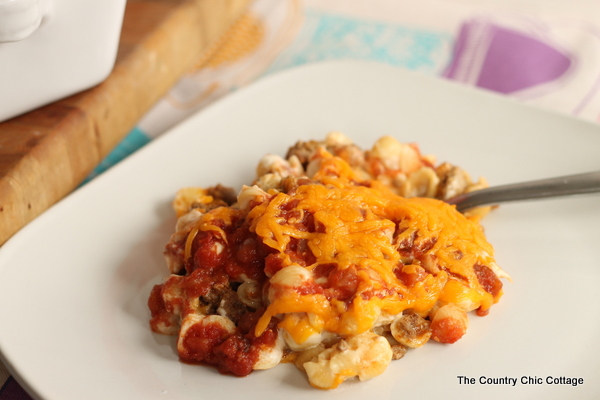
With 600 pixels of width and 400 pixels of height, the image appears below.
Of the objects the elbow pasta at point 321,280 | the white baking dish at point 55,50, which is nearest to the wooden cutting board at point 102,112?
the white baking dish at point 55,50

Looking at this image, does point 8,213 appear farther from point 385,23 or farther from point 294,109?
point 385,23

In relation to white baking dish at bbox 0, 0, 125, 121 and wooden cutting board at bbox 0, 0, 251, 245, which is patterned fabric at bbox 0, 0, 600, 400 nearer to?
wooden cutting board at bbox 0, 0, 251, 245

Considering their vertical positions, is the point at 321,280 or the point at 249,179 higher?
the point at 321,280

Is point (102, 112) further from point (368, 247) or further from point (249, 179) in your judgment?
point (368, 247)

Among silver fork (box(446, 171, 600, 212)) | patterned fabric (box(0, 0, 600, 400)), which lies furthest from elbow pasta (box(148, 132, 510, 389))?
patterned fabric (box(0, 0, 600, 400))

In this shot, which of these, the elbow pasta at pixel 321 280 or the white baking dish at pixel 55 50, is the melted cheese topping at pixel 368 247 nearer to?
the elbow pasta at pixel 321 280

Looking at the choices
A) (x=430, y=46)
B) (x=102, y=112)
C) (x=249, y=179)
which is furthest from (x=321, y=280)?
(x=430, y=46)

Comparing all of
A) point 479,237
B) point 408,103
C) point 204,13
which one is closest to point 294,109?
point 408,103
